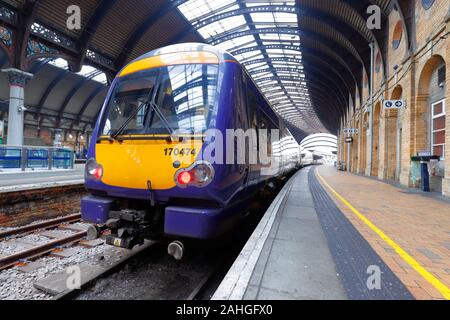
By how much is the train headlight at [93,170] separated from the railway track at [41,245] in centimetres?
227

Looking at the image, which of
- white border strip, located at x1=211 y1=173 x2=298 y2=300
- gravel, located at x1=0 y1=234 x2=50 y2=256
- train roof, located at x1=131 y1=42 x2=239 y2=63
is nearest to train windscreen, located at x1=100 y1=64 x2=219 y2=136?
train roof, located at x1=131 y1=42 x2=239 y2=63

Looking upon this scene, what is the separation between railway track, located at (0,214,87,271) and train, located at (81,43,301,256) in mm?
2041

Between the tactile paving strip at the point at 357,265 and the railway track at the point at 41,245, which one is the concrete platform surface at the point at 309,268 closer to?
the tactile paving strip at the point at 357,265

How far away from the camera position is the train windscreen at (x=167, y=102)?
2.81 meters

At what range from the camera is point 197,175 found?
2477mm

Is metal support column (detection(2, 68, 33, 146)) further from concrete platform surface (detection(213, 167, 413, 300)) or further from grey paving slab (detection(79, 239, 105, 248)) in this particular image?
concrete platform surface (detection(213, 167, 413, 300))

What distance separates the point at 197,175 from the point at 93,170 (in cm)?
156

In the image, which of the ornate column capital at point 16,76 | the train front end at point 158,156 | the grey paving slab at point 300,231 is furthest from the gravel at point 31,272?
the ornate column capital at point 16,76

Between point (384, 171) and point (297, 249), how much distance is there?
12.5 meters

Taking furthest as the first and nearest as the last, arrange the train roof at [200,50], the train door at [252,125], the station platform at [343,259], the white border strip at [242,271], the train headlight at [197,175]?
the train door at [252,125]
the train roof at [200,50]
the train headlight at [197,175]
the station platform at [343,259]
the white border strip at [242,271]

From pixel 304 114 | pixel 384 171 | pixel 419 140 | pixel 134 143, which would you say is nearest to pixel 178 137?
pixel 134 143

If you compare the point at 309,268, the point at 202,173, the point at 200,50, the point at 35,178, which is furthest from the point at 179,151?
the point at 35,178

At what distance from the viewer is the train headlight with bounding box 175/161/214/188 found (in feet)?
8.06

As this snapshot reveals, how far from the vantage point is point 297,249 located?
280cm
